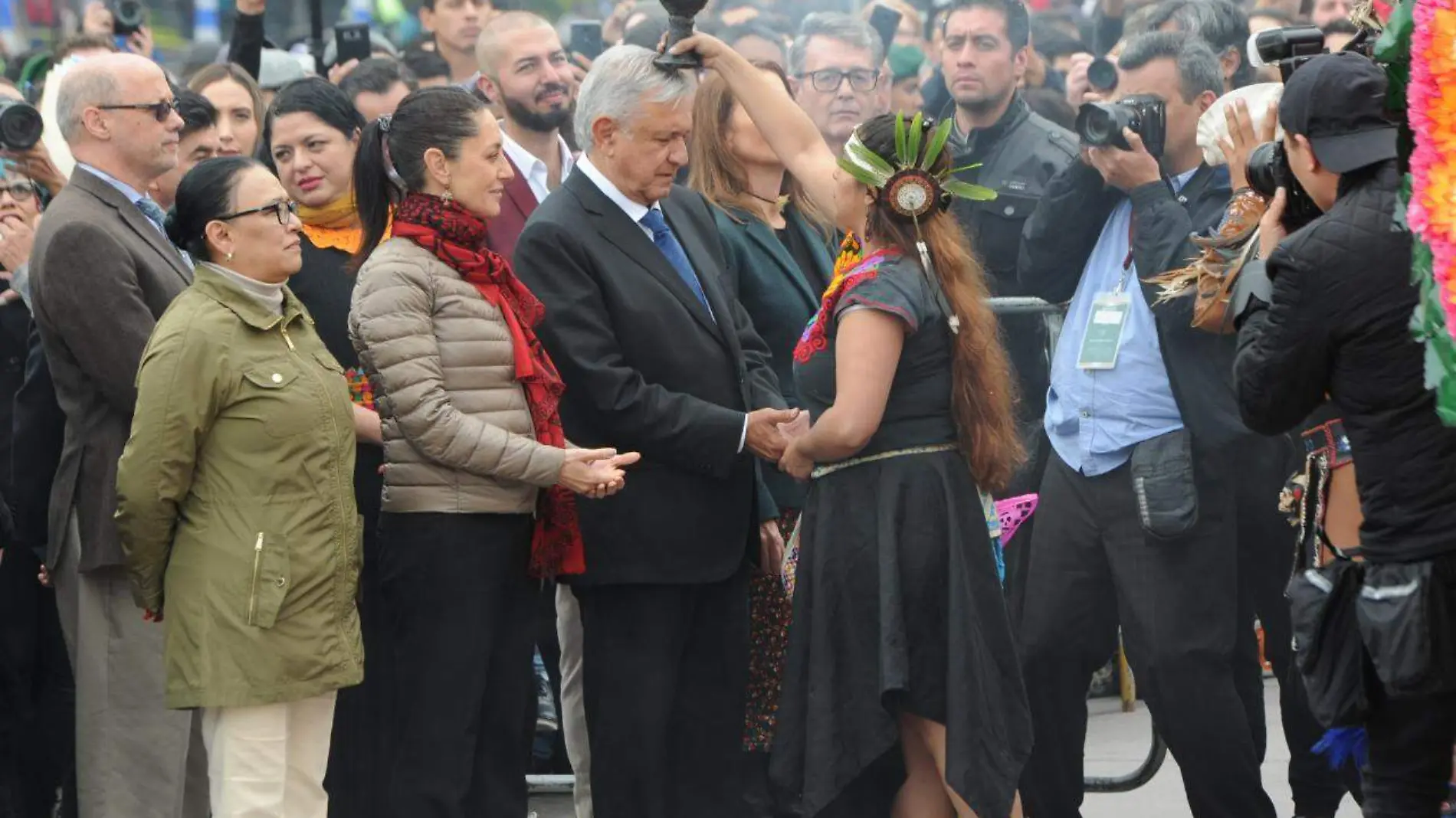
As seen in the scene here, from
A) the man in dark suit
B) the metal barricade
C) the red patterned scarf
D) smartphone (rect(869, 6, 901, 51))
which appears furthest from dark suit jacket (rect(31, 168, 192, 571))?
smartphone (rect(869, 6, 901, 51))

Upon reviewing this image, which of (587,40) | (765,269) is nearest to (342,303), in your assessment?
(765,269)

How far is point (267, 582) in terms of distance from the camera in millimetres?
5004

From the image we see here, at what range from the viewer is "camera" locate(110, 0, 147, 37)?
8.66 meters

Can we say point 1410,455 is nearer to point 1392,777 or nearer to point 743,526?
point 1392,777

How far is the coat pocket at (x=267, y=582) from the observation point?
499cm

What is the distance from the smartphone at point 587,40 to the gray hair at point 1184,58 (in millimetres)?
3954

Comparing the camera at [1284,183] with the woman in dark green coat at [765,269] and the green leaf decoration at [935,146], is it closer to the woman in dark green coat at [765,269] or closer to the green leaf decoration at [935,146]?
the green leaf decoration at [935,146]

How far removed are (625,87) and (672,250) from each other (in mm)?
488

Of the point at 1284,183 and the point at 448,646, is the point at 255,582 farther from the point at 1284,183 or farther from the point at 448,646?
the point at 1284,183

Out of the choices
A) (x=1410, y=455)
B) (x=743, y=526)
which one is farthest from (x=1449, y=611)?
(x=743, y=526)

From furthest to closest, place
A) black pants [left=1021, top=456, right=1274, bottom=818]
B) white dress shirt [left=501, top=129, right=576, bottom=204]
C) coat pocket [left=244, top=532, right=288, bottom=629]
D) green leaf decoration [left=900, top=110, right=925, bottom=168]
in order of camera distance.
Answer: white dress shirt [left=501, top=129, right=576, bottom=204] → black pants [left=1021, top=456, right=1274, bottom=818] → green leaf decoration [left=900, top=110, right=925, bottom=168] → coat pocket [left=244, top=532, right=288, bottom=629]

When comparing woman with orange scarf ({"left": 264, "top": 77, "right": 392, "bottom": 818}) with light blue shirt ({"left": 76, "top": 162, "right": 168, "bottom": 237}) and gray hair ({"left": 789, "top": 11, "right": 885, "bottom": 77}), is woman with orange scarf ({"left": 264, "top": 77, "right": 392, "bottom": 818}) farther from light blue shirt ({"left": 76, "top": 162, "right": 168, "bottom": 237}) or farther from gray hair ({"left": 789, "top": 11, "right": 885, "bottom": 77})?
gray hair ({"left": 789, "top": 11, "right": 885, "bottom": 77})

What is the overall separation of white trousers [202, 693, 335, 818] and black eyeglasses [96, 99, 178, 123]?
172 centimetres

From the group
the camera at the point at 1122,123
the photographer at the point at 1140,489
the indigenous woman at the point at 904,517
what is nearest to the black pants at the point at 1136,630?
the photographer at the point at 1140,489
